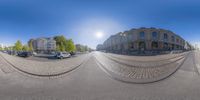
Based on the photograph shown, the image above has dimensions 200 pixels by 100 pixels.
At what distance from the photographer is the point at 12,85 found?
2.38 m

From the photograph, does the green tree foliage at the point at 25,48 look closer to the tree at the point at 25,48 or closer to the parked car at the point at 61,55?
the tree at the point at 25,48

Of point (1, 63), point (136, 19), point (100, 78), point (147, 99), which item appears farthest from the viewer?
point (100, 78)

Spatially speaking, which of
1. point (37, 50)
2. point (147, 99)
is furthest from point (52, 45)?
point (147, 99)

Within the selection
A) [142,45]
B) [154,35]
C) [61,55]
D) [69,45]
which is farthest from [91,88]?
[154,35]

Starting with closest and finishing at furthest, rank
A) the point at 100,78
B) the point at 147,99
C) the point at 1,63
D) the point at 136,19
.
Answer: the point at 136,19, the point at 1,63, the point at 147,99, the point at 100,78

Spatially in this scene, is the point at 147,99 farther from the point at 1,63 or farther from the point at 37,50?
the point at 1,63

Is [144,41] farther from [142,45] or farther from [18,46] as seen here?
[18,46]

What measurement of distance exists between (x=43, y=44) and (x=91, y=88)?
1.38 metres

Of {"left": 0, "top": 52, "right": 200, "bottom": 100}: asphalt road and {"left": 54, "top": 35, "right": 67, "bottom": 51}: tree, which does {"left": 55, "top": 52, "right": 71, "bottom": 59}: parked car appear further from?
{"left": 0, "top": 52, "right": 200, "bottom": 100}: asphalt road

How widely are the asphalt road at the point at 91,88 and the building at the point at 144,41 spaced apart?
725 millimetres

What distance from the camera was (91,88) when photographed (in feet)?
8.80

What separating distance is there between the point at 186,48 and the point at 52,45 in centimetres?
194

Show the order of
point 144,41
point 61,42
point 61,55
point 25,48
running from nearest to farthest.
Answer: point 144,41 < point 25,48 < point 61,42 < point 61,55

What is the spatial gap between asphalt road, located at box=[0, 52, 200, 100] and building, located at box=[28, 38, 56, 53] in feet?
1.65
